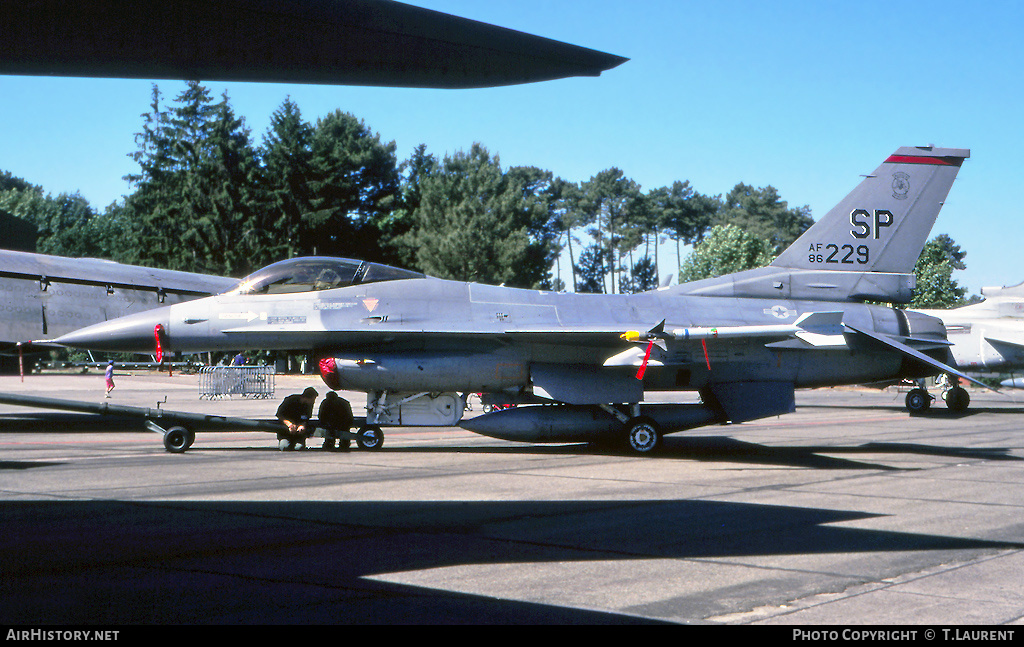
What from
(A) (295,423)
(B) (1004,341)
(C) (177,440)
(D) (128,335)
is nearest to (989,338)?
(B) (1004,341)

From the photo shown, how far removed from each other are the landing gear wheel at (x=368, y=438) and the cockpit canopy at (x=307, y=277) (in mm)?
2463

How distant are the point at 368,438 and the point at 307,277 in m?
2.86

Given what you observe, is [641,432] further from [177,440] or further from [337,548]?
[337,548]

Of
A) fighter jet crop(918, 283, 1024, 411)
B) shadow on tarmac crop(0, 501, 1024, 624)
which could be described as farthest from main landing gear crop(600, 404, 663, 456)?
fighter jet crop(918, 283, 1024, 411)

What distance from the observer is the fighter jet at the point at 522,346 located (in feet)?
44.9

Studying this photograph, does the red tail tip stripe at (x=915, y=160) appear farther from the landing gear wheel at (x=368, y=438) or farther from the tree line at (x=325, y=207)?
the tree line at (x=325, y=207)

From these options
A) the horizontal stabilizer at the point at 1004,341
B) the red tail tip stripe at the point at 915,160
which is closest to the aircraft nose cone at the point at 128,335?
the red tail tip stripe at the point at 915,160

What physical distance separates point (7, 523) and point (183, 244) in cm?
6208

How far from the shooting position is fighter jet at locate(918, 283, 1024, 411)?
992 inches

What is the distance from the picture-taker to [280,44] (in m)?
4.33

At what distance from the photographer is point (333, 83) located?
4.98m

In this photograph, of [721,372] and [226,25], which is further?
[721,372]

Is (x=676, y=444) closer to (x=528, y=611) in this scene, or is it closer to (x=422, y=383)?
(x=422, y=383)

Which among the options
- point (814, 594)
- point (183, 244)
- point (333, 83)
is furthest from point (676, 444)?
point (183, 244)
